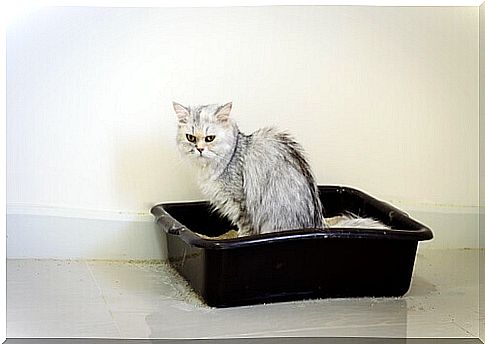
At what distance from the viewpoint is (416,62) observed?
182 centimetres

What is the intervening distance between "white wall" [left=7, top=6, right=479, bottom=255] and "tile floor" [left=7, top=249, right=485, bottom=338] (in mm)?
169

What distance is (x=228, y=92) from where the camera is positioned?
70.2 inches

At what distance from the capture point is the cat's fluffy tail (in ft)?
5.25

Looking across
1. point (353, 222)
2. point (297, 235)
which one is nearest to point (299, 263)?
point (297, 235)

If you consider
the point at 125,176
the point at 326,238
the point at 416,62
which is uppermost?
the point at 416,62

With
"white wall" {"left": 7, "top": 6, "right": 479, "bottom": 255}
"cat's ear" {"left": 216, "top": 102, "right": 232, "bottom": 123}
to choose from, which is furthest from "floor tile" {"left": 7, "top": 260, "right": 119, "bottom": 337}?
"cat's ear" {"left": 216, "top": 102, "right": 232, "bottom": 123}

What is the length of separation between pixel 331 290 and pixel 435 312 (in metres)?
0.19

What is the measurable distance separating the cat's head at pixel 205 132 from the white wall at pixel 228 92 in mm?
130

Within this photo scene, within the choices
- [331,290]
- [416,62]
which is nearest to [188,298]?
[331,290]

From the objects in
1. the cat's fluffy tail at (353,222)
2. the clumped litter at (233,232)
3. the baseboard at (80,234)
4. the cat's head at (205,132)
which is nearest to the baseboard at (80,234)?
the baseboard at (80,234)

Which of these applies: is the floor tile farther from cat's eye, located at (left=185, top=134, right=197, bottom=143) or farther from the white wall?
cat's eye, located at (left=185, top=134, right=197, bottom=143)

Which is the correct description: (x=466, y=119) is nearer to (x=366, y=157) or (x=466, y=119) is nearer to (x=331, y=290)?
(x=366, y=157)

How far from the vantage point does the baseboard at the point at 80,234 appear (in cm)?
176
